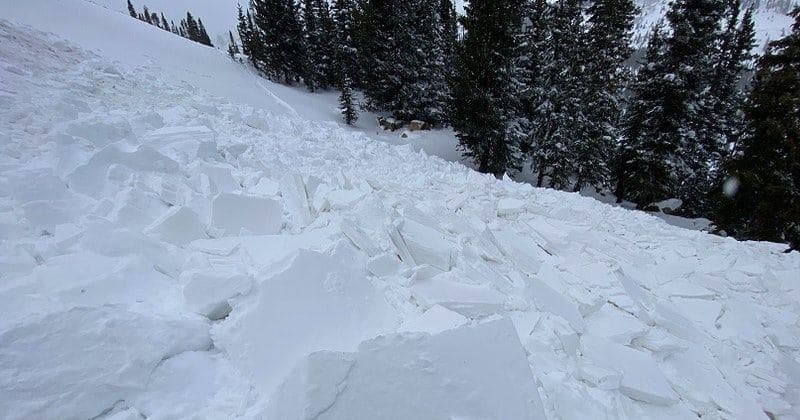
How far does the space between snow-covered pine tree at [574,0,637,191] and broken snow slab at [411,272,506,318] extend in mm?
15312

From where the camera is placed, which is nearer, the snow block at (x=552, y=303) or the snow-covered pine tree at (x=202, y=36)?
the snow block at (x=552, y=303)

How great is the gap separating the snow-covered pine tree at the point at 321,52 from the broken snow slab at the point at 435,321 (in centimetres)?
3318

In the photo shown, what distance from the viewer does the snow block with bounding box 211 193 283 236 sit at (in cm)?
373

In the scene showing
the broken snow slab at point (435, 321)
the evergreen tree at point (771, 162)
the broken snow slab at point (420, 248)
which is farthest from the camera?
the evergreen tree at point (771, 162)

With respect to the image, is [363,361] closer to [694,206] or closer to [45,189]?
[45,189]

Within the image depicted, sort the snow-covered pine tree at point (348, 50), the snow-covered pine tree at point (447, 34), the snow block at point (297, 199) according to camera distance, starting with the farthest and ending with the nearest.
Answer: the snow-covered pine tree at point (348, 50) < the snow-covered pine tree at point (447, 34) < the snow block at point (297, 199)

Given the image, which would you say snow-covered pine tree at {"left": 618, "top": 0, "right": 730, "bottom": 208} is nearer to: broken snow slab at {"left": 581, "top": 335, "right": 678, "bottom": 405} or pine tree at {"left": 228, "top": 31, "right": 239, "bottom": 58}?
broken snow slab at {"left": 581, "top": 335, "right": 678, "bottom": 405}

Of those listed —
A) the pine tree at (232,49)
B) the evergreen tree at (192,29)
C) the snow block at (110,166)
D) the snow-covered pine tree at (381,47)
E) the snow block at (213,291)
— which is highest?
the evergreen tree at (192,29)

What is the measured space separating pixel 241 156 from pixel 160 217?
3606 mm

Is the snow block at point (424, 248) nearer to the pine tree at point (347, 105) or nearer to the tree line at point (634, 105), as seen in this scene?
the tree line at point (634, 105)

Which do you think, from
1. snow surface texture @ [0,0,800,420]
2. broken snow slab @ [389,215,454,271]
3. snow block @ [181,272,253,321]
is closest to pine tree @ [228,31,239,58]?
snow surface texture @ [0,0,800,420]

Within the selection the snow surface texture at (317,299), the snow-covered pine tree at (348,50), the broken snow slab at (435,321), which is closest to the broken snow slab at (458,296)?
the snow surface texture at (317,299)

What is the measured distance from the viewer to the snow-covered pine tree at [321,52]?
107ft

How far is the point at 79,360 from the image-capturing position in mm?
1769
